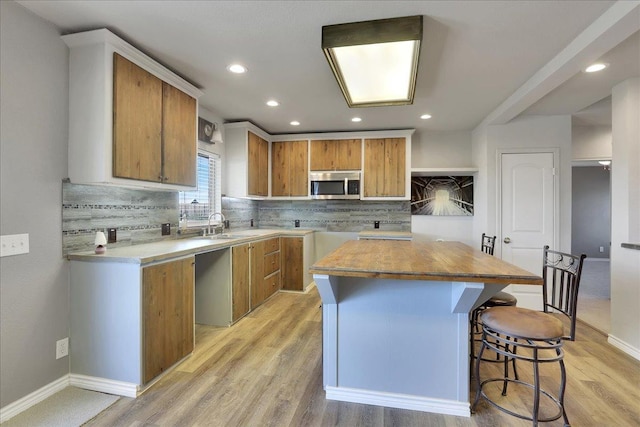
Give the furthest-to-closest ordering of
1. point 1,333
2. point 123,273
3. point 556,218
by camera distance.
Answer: point 556,218 → point 123,273 → point 1,333

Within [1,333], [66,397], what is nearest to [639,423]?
[66,397]

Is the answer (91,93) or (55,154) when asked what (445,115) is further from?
(55,154)

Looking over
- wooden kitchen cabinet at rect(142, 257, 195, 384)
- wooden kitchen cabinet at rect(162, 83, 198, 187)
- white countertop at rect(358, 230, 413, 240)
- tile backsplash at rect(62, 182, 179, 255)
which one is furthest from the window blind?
white countertop at rect(358, 230, 413, 240)

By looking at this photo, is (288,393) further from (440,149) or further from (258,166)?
(440,149)

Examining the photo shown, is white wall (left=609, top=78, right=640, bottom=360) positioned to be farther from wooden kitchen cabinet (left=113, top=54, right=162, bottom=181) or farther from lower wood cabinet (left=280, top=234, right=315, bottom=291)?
wooden kitchen cabinet (left=113, top=54, right=162, bottom=181)

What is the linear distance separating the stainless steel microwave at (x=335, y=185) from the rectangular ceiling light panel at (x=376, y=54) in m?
2.05

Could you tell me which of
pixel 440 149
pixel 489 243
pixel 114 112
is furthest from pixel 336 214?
pixel 114 112

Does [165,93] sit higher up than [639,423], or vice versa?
[165,93]

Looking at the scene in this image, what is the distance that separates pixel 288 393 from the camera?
2064 millimetres

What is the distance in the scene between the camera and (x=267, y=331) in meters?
3.11

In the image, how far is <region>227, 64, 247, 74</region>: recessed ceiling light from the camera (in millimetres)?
2574

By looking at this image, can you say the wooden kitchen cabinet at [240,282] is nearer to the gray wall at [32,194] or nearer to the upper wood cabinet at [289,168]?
the gray wall at [32,194]

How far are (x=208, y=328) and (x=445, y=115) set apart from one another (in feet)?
12.2

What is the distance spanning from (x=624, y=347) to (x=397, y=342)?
7.68ft
